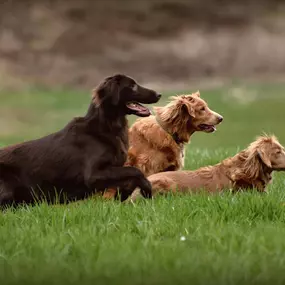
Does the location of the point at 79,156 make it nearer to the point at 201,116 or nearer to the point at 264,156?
the point at 201,116

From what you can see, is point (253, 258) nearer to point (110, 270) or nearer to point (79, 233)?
point (110, 270)

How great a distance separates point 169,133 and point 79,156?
153cm

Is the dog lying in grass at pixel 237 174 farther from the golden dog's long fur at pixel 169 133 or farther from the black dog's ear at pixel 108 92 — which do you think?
the black dog's ear at pixel 108 92

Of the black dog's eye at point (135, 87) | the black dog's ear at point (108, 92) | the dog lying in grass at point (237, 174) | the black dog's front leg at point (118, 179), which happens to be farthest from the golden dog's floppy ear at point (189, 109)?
the black dog's front leg at point (118, 179)

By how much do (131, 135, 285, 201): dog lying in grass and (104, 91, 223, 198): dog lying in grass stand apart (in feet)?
1.66

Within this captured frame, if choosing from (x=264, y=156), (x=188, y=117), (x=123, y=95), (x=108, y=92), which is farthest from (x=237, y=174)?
(x=108, y=92)

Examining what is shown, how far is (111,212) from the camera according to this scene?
602 centimetres

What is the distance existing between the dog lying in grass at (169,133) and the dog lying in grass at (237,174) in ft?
1.66

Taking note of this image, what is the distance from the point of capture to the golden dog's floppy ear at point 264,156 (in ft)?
24.5

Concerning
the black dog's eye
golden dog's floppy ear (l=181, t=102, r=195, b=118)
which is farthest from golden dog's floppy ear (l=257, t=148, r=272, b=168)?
the black dog's eye

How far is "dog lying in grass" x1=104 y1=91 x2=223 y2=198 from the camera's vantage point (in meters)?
7.99

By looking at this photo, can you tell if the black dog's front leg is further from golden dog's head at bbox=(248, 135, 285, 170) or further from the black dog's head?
golden dog's head at bbox=(248, 135, 285, 170)

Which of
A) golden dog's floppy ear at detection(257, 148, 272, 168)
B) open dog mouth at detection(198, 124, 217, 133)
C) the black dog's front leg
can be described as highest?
open dog mouth at detection(198, 124, 217, 133)

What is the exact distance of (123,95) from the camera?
6902 mm
